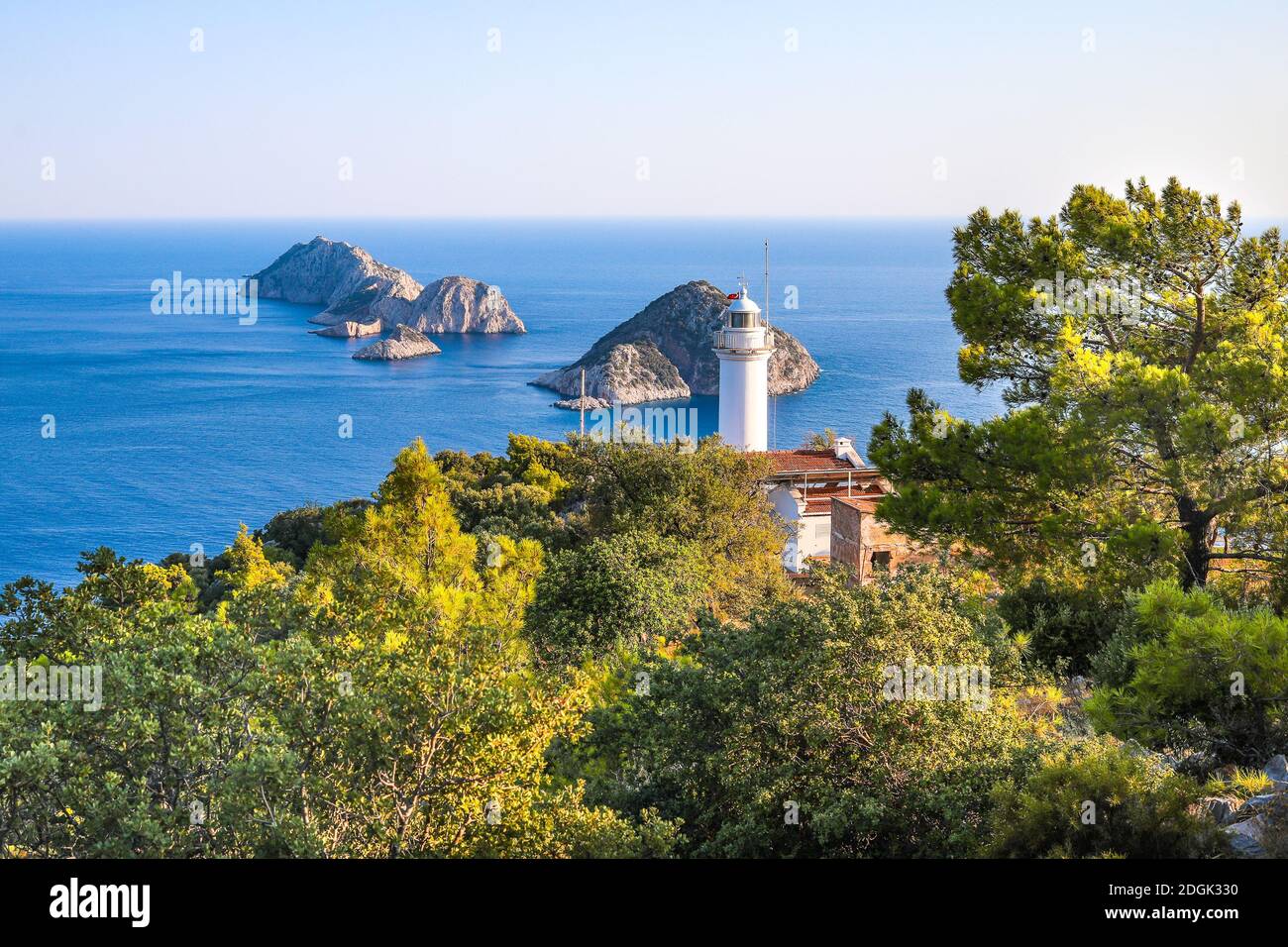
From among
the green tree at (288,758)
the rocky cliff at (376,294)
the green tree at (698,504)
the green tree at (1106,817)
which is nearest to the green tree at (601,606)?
the green tree at (698,504)

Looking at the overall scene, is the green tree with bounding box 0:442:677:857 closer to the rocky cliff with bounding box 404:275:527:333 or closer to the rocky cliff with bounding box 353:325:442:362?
the rocky cliff with bounding box 353:325:442:362

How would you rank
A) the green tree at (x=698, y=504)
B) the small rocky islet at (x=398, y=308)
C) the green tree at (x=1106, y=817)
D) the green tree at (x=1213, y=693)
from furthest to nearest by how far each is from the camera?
the small rocky islet at (x=398, y=308) < the green tree at (x=698, y=504) < the green tree at (x=1213, y=693) < the green tree at (x=1106, y=817)

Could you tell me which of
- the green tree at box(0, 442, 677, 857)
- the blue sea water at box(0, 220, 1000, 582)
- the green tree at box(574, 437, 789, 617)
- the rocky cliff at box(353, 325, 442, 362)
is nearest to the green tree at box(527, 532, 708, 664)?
the green tree at box(574, 437, 789, 617)

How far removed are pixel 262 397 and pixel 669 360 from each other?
112ft

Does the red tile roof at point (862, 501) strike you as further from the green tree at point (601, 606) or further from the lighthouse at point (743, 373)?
the lighthouse at point (743, 373)

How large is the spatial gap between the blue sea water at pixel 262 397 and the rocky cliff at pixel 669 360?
286 centimetres

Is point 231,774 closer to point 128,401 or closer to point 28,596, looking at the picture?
point 28,596

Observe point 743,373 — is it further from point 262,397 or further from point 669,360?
point 262,397

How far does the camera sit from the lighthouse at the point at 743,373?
4100 centimetres

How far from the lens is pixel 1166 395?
492 inches

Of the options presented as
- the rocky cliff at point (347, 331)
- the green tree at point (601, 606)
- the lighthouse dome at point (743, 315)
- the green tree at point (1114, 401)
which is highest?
the rocky cliff at point (347, 331)

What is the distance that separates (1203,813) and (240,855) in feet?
18.6

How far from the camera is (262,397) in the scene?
94.2 metres

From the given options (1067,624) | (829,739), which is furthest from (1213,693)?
(1067,624)
